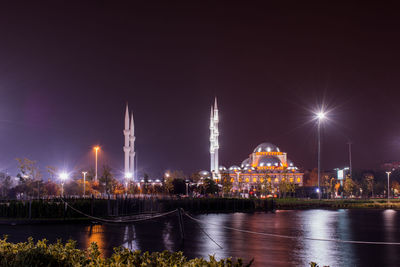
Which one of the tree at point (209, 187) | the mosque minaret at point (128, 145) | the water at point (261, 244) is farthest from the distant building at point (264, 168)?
the water at point (261, 244)

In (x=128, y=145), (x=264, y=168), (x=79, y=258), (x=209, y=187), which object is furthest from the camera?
(x=264, y=168)

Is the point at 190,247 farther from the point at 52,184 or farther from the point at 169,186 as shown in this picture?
the point at 169,186

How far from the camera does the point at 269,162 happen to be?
127875mm

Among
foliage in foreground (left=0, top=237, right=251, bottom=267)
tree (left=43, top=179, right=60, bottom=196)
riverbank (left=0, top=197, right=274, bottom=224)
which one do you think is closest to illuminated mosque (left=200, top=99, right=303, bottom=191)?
tree (left=43, top=179, right=60, bottom=196)

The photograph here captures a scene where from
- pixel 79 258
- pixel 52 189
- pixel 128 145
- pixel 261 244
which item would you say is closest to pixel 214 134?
pixel 128 145

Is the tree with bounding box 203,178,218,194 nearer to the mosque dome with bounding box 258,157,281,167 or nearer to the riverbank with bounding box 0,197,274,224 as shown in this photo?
the riverbank with bounding box 0,197,274,224

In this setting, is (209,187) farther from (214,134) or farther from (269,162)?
(269,162)

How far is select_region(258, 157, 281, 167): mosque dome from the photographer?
418 ft

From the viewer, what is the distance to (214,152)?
11188 cm

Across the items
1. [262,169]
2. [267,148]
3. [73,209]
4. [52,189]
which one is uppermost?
[267,148]

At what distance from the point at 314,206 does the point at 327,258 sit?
39.1m

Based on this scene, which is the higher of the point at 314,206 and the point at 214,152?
the point at 214,152

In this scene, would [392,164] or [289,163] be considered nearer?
[392,164]

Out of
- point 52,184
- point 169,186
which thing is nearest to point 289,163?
point 169,186
